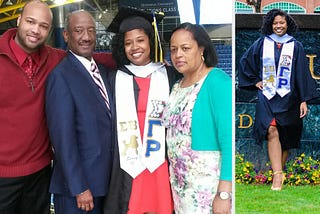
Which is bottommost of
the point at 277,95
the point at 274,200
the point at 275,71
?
the point at 274,200

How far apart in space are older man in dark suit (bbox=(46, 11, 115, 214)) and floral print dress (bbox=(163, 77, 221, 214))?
0.31 meters

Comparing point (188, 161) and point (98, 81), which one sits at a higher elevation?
point (98, 81)

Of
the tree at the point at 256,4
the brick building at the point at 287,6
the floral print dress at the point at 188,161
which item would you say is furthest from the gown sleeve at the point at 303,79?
the floral print dress at the point at 188,161

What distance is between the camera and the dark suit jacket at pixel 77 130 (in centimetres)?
178

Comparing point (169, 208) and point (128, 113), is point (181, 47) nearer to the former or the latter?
point (128, 113)

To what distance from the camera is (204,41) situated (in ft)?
5.96

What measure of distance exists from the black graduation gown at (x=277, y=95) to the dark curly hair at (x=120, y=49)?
1.68 ft

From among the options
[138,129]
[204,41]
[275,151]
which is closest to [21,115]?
[138,129]

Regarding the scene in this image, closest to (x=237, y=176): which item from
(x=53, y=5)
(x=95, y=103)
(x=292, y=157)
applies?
(x=292, y=157)

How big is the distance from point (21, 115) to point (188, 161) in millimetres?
820

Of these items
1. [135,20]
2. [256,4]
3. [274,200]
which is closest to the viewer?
[135,20]

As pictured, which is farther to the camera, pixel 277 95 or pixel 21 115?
pixel 277 95

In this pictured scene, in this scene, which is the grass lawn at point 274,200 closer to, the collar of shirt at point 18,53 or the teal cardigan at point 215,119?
the teal cardigan at point 215,119

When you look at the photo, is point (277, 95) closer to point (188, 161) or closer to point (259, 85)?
point (259, 85)
